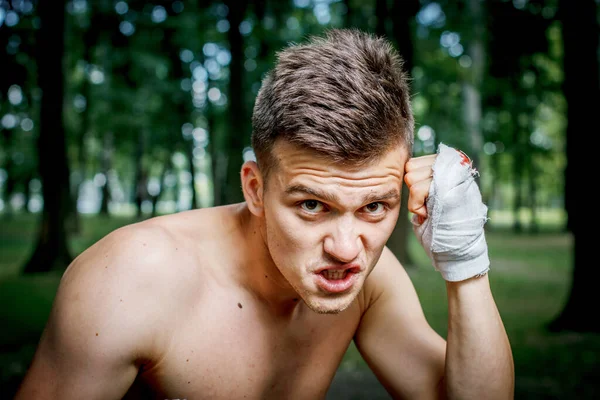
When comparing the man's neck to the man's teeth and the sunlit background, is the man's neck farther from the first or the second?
the sunlit background

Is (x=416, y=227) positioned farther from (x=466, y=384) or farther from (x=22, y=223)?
(x=22, y=223)

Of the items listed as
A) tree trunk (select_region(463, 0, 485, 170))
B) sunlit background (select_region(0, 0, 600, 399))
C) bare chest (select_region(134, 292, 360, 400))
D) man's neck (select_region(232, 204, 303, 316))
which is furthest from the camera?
tree trunk (select_region(463, 0, 485, 170))

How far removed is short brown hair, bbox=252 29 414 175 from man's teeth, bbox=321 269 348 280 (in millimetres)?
332

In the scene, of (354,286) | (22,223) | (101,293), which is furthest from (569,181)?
(22,223)

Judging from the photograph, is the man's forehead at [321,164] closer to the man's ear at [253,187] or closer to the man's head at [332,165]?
the man's head at [332,165]

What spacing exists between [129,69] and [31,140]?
1292 centimetres

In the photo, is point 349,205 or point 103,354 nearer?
point 103,354

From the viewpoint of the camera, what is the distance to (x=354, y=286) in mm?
1599

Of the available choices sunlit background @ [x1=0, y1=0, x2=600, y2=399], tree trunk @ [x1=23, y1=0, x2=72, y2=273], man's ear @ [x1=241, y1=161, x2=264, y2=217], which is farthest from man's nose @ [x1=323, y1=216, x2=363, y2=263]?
tree trunk @ [x1=23, y1=0, x2=72, y2=273]

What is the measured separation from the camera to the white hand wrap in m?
1.76

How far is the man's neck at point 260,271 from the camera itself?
73.5 inches

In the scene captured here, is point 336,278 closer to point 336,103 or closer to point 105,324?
point 336,103

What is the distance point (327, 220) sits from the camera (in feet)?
5.14

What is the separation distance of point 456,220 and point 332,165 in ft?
1.70
